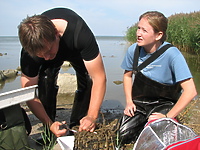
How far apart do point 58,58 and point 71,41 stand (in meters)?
0.36

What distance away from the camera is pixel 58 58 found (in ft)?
8.31

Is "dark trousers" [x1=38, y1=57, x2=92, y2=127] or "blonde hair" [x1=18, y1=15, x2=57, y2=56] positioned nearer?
"blonde hair" [x1=18, y1=15, x2=57, y2=56]

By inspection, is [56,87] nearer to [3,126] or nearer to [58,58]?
[58,58]

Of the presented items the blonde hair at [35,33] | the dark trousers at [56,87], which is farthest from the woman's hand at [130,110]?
the blonde hair at [35,33]

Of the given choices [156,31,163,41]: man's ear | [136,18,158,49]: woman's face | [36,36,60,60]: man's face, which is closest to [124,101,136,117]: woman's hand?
[136,18,158,49]: woman's face

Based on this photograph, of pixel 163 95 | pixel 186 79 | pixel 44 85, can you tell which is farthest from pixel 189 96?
pixel 44 85

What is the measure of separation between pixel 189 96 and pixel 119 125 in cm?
92

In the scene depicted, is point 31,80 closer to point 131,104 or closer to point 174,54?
point 131,104

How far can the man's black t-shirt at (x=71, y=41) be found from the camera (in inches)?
87.2

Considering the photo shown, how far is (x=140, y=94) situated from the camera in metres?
2.75

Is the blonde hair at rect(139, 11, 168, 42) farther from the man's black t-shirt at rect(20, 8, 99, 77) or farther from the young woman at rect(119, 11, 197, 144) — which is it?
the man's black t-shirt at rect(20, 8, 99, 77)

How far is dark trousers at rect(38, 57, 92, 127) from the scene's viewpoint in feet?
8.80

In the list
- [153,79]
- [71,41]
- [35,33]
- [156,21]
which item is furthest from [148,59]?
[35,33]

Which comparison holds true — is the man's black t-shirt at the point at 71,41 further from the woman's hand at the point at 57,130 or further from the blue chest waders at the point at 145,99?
the blue chest waders at the point at 145,99
